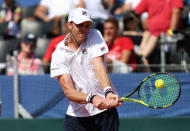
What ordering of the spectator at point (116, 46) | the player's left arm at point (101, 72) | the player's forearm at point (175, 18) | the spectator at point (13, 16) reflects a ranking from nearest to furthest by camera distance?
the player's left arm at point (101, 72) → the spectator at point (116, 46) → the player's forearm at point (175, 18) → the spectator at point (13, 16)

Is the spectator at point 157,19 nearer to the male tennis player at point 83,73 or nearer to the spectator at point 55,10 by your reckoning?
the spectator at point 55,10

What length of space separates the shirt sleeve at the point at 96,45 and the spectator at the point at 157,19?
3.14m

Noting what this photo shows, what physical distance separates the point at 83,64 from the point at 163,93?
85cm

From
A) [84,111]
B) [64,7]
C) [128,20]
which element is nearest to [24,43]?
[64,7]

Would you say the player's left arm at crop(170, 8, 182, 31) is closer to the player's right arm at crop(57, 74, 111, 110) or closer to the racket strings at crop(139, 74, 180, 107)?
the racket strings at crop(139, 74, 180, 107)

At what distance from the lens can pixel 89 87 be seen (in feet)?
12.2

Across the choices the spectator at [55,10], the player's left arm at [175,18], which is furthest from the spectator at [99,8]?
the player's left arm at [175,18]

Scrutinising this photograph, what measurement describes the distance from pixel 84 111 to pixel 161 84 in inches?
30.8

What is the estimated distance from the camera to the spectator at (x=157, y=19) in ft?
21.9

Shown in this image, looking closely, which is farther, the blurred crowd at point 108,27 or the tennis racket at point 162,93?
the blurred crowd at point 108,27

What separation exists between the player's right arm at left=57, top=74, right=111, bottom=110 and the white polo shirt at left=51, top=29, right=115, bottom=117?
0.22ft

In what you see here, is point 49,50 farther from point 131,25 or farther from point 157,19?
point 131,25

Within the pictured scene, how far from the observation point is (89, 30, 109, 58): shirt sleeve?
11.8ft

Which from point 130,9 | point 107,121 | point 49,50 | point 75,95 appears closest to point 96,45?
point 75,95
